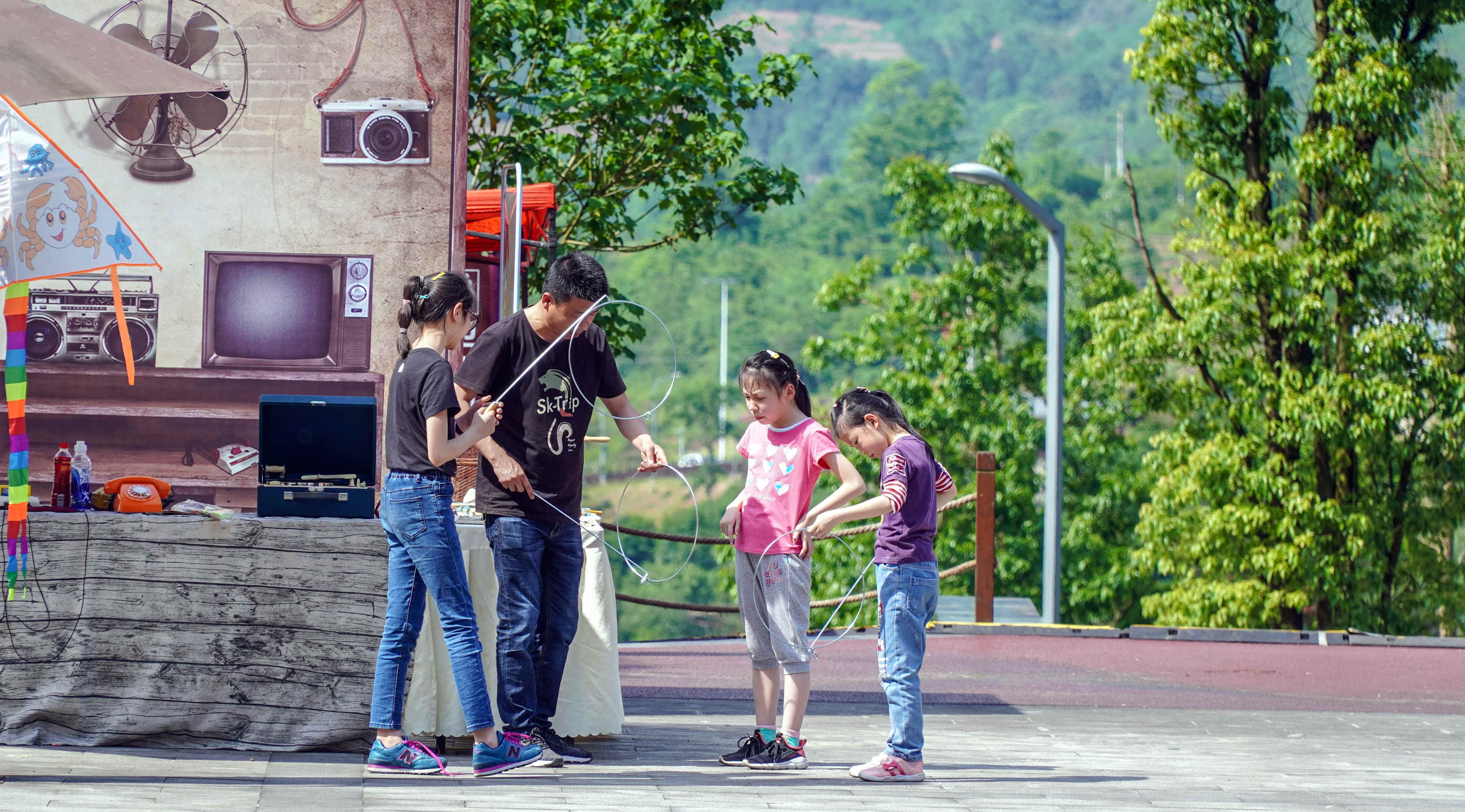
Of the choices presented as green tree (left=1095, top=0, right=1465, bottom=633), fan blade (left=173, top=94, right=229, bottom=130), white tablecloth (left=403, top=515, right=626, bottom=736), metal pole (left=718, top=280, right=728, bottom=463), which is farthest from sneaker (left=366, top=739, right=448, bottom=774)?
metal pole (left=718, top=280, right=728, bottom=463)

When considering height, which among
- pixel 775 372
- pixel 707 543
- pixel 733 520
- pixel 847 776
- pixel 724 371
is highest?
pixel 724 371

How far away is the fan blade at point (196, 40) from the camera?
6.73m

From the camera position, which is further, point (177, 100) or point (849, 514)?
point (177, 100)

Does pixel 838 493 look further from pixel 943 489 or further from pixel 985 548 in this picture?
pixel 985 548

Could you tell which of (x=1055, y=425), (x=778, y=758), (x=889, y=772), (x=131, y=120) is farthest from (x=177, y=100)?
(x=1055, y=425)

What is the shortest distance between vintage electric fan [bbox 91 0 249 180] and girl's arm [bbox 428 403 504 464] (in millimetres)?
2583

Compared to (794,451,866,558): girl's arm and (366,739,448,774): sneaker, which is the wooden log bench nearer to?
(366,739,448,774): sneaker

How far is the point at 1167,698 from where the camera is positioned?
8.04 metres

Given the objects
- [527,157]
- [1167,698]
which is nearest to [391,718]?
[1167,698]

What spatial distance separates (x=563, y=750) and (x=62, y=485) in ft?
6.99

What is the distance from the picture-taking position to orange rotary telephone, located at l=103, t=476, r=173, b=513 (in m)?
5.55

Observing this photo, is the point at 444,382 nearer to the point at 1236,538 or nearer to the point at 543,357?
the point at 543,357

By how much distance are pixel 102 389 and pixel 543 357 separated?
2.65m

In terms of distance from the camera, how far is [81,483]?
18.4 feet
